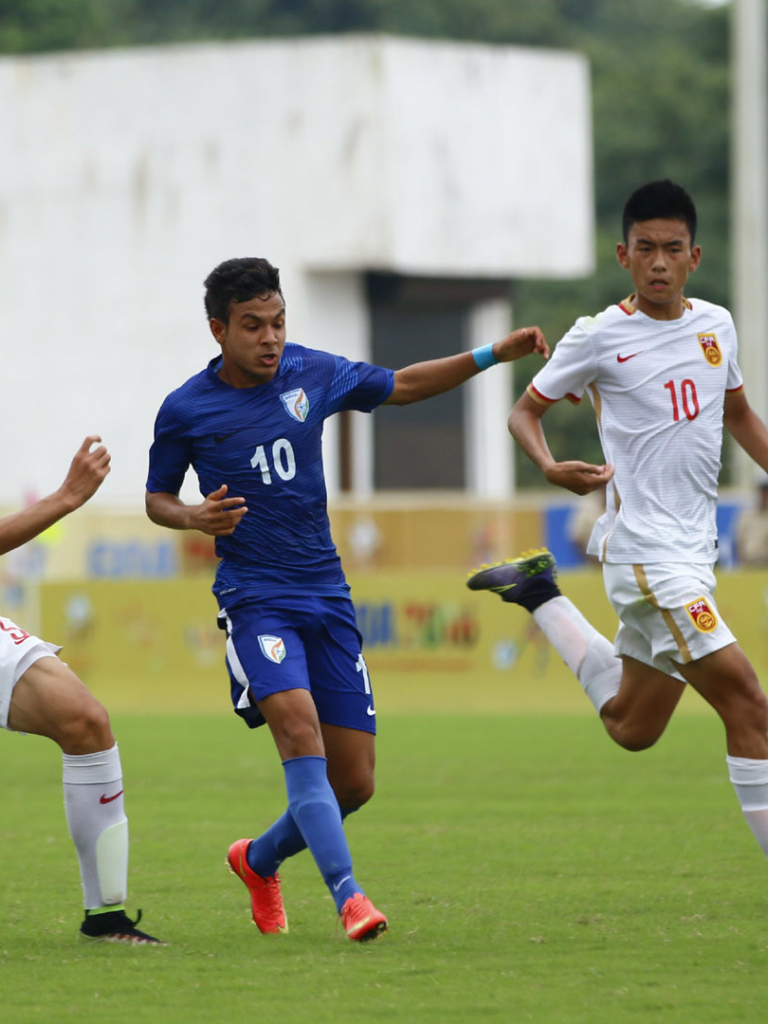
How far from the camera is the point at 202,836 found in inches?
364

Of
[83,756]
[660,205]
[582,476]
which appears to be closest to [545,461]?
[582,476]

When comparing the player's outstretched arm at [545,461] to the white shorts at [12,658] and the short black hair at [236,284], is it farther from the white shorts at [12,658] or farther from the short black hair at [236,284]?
the white shorts at [12,658]

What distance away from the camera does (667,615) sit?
6.61 metres

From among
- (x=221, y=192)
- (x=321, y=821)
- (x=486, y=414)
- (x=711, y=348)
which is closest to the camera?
(x=321, y=821)

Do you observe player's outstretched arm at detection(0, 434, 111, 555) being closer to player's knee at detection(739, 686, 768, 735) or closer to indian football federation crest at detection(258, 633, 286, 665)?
indian football federation crest at detection(258, 633, 286, 665)

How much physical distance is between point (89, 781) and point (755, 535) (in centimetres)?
1180

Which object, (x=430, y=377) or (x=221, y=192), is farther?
(x=221, y=192)

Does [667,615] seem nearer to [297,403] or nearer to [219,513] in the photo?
[297,403]

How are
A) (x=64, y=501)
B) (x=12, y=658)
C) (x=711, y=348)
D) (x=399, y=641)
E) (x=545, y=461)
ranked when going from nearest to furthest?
(x=64, y=501) → (x=12, y=658) → (x=545, y=461) → (x=711, y=348) → (x=399, y=641)

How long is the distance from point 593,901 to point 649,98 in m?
49.0

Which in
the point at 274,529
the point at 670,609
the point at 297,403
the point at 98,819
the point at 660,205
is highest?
the point at 660,205

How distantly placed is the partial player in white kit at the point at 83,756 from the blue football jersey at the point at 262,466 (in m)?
0.45

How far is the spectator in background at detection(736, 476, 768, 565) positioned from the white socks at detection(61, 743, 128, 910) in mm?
11666

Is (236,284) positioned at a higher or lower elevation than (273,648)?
higher
